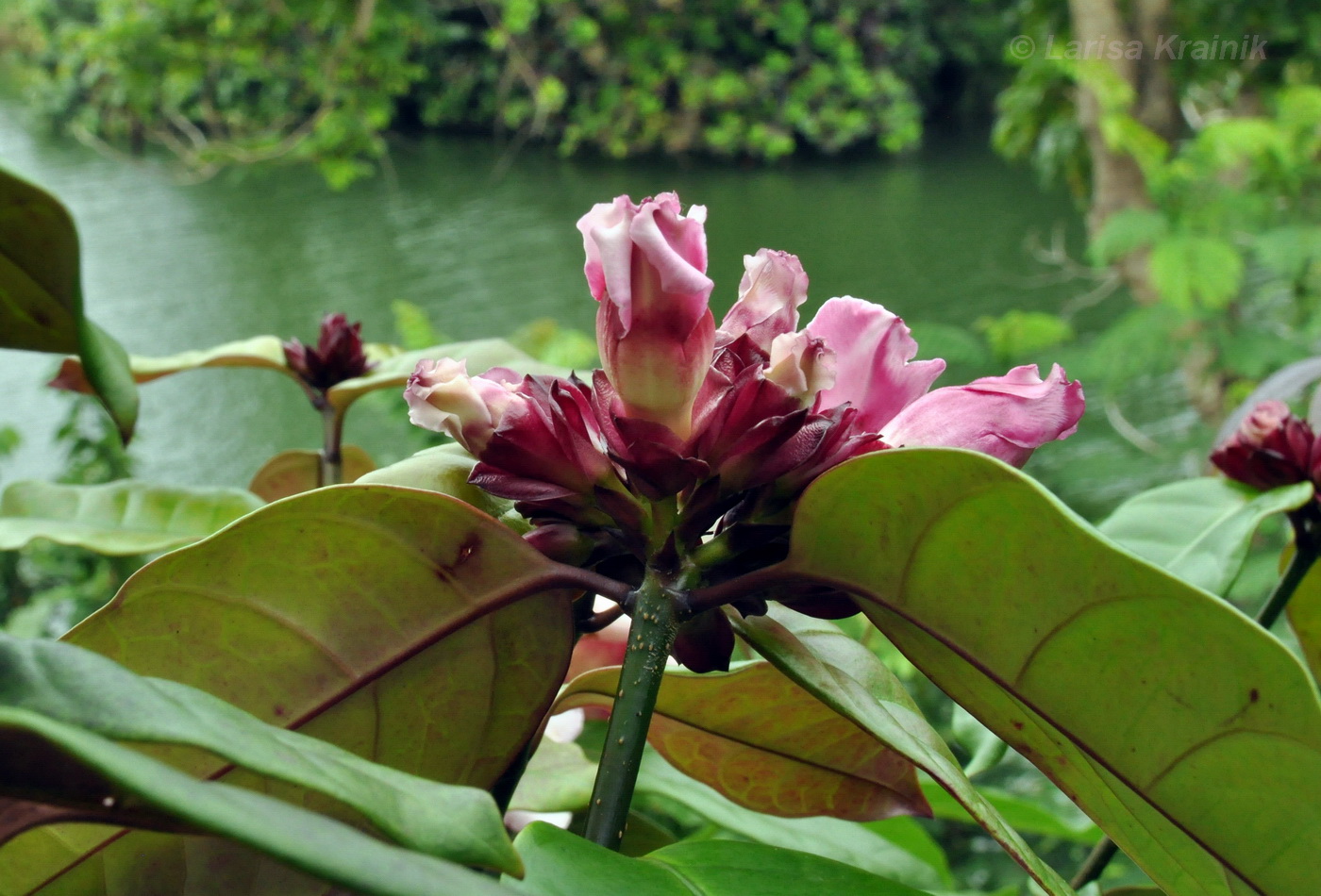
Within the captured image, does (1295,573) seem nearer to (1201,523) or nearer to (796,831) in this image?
(1201,523)

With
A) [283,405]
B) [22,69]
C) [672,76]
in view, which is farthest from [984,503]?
[22,69]

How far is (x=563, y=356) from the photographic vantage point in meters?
2.55

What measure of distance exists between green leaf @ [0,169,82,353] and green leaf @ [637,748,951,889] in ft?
1.05

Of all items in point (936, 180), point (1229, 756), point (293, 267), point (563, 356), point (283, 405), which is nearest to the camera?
point (1229, 756)

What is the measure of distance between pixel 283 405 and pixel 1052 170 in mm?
3235

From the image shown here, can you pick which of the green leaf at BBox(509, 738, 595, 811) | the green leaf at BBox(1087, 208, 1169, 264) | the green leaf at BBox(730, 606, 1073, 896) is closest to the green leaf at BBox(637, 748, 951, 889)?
the green leaf at BBox(509, 738, 595, 811)

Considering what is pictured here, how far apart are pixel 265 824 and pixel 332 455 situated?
520 millimetres

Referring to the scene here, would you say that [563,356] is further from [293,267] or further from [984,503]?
[293,267]

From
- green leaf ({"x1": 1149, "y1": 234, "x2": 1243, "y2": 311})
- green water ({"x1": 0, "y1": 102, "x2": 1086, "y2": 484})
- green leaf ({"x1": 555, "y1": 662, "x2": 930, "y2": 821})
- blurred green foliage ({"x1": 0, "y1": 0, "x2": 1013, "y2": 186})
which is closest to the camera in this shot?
green leaf ({"x1": 555, "y1": 662, "x2": 930, "y2": 821})

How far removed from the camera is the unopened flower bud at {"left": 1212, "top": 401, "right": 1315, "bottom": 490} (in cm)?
56

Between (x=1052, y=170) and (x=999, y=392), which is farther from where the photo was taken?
(x=1052, y=170)

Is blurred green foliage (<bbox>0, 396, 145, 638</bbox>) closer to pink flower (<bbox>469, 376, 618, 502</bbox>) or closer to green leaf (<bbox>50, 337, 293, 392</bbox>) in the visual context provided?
green leaf (<bbox>50, 337, 293, 392</bbox>)

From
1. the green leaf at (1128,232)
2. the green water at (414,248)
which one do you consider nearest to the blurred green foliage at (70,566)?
the green water at (414,248)

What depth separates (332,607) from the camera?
11.0 inches
